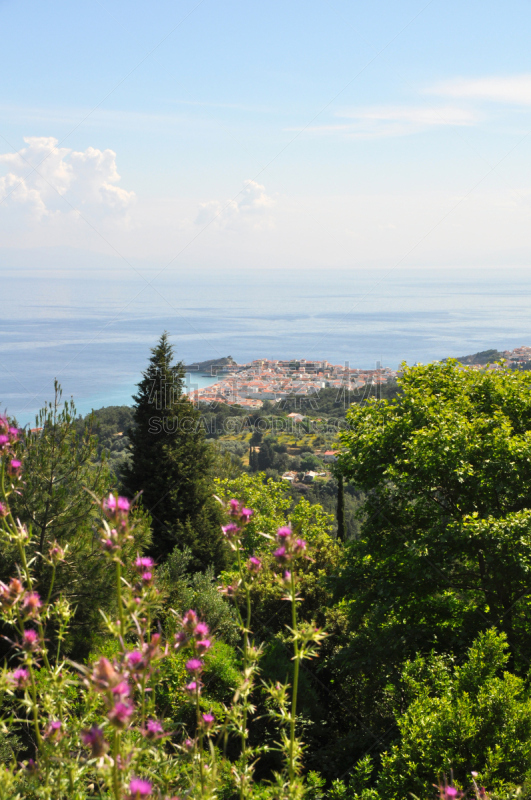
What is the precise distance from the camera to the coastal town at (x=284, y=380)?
1929 inches

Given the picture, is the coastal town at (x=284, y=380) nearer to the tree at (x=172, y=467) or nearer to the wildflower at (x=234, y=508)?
the tree at (x=172, y=467)

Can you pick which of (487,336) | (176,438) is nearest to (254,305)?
(487,336)

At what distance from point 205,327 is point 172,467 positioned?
10500 centimetres

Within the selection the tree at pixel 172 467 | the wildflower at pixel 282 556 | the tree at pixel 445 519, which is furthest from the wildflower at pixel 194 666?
the tree at pixel 172 467

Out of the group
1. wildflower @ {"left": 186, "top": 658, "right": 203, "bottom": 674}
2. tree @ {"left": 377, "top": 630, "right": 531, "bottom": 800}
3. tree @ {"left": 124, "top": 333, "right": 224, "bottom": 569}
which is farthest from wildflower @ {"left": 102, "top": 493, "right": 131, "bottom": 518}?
tree @ {"left": 124, "top": 333, "right": 224, "bottom": 569}

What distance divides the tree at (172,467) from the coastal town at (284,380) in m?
22.5

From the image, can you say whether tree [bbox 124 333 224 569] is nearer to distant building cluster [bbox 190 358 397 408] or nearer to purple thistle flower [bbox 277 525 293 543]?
purple thistle flower [bbox 277 525 293 543]

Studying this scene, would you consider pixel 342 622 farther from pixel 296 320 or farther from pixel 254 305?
pixel 254 305

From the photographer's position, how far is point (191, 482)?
54.7 ft

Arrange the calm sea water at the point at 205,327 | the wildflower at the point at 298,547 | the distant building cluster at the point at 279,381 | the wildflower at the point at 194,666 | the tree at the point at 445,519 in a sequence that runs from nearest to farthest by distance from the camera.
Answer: the wildflower at the point at 194,666, the wildflower at the point at 298,547, the tree at the point at 445,519, the distant building cluster at the point at 279,381, the calm sea water at the point at 205,327

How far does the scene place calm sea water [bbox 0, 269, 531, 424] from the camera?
7188 cm

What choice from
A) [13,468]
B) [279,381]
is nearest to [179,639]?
[13,468]

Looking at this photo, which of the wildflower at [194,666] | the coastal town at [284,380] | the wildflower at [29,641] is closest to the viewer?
the wildflower at [29,641]

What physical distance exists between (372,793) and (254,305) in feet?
554
